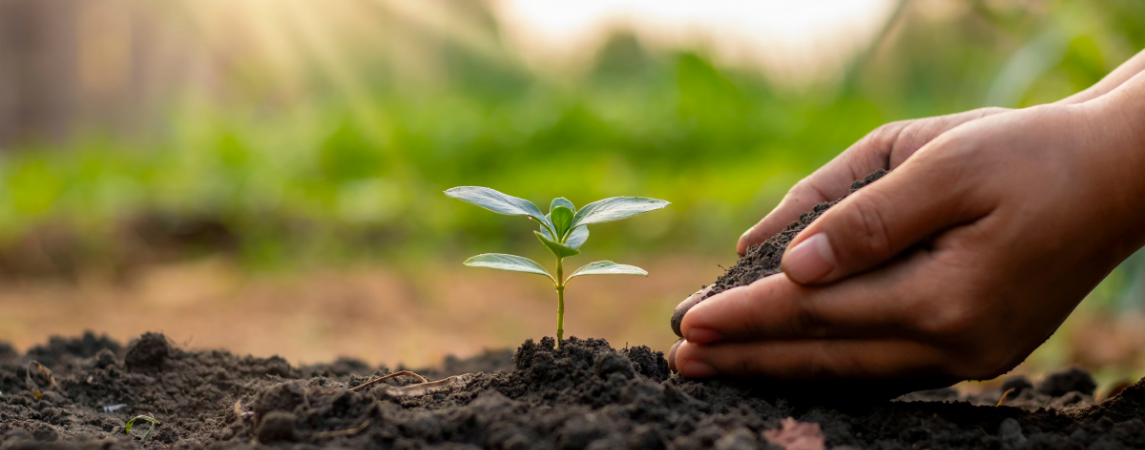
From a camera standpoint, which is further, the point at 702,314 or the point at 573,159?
the point at 573,159

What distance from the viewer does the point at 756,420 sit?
34.5 inches

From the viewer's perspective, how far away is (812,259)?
0.86 meters

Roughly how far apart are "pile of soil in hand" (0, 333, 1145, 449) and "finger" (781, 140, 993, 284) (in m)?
0.21

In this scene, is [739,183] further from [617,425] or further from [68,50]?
[68,50]

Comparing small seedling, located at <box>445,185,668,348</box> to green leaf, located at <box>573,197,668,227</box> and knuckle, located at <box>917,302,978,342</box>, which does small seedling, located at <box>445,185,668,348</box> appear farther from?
knuckle, located at <box>917,302,978,342</box>

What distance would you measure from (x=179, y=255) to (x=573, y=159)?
257 centimetres

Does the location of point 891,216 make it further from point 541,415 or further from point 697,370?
point 541,415

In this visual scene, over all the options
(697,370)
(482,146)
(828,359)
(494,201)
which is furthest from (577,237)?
(482,146)

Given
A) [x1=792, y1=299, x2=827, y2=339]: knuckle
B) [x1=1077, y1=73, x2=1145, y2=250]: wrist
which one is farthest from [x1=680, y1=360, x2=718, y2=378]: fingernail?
[x1=1077, y1=73, x2=1145, y2=250]: wrist

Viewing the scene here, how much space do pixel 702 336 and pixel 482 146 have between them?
428 centimetres

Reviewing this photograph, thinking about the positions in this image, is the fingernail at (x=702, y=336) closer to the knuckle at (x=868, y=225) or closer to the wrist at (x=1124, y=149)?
the knuckle at (x=868, y=225)

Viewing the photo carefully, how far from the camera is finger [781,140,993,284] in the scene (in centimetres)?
84

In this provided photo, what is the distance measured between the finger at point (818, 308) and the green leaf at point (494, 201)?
282 mm

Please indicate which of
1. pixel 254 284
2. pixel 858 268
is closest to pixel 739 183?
pixel 254 284
